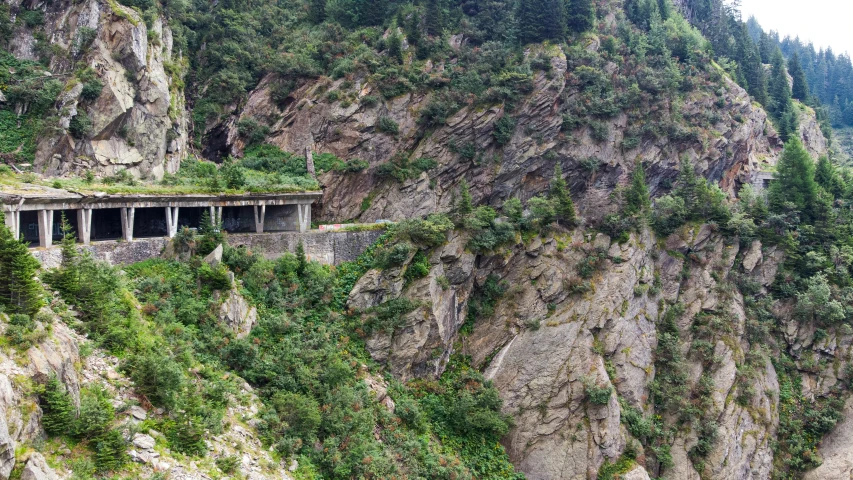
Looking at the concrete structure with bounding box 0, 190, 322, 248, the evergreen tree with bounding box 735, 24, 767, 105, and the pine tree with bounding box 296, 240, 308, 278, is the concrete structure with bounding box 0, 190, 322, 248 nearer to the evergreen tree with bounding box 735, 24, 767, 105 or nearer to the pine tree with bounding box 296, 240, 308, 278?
the pine tree with bounding box 296, 240, 308, 278

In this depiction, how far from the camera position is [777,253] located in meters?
39.0

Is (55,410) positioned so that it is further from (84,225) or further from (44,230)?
(84,225)

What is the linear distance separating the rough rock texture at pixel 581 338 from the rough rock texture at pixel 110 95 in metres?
17.5

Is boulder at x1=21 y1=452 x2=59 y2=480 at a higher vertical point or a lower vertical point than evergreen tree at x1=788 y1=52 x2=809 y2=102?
lower

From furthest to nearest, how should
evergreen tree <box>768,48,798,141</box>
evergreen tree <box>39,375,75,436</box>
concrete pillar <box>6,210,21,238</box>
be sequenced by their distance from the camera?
1. evergreen tree <box>768,48,798,141</box>
2. concrete pillar <box>6,210,21,238</box>
3. evergreen tree <box>39,375,75,436</box>

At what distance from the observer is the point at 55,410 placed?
48.1ft

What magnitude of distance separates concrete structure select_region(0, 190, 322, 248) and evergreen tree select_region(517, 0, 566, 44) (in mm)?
22787

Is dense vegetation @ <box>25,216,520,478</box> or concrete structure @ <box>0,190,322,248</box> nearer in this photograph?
dense vegetation @ <box>25,216,520,478</box>

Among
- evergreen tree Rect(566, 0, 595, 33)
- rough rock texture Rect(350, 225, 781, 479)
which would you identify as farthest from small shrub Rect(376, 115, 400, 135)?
evergreen tree Rect(566, 0, 595, 33)

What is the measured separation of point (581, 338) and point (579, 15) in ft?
94.2

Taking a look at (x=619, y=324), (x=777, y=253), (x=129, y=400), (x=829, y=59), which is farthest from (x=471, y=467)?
(x=829, y=59)

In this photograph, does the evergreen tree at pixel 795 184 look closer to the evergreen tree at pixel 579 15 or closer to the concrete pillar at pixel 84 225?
the evergreen tree at pixel 579 15

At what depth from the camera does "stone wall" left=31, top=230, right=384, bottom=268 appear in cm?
2748

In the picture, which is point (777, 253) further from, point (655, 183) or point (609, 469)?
point (609, 469)
